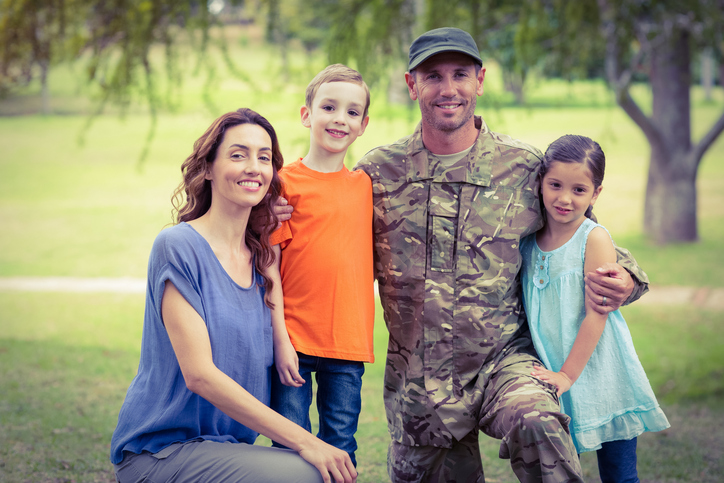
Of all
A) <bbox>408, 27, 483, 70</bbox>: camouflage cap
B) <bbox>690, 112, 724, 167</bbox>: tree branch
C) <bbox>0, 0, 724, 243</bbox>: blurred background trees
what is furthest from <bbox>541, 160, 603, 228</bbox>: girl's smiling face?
<bbox>690, 112, 724, 167</bbox>: tree branch

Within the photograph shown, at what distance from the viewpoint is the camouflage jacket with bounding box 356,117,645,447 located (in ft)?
9.10

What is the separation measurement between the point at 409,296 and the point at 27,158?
847 inches

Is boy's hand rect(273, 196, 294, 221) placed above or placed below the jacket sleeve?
above

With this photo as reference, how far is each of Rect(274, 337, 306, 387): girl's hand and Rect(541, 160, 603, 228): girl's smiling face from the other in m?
1.17

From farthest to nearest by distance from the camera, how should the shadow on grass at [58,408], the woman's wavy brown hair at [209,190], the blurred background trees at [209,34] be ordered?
the blurred background trees at [209,34] < the shadow on grass at [58,408] < the woman's wavy brown hair at [209,190]

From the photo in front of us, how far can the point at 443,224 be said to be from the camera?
2.84 m

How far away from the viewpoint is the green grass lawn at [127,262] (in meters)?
4.10

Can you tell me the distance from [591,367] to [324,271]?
3.75ft

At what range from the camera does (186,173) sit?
8.05ft

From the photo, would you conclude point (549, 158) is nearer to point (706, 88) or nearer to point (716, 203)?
point (716, 203)

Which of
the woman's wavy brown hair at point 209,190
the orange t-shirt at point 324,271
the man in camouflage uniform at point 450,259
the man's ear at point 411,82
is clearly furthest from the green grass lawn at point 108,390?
the man's ear at point 411,82

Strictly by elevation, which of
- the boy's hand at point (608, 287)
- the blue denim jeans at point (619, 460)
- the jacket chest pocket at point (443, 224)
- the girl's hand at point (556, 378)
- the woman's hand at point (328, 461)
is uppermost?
the jacket chest pocket at point (443, 224)

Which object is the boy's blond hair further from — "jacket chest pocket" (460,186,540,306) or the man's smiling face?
"jacket chest pocket" (460,186,540,306)

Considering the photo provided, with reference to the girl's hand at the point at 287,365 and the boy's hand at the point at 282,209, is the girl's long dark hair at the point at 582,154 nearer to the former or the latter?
the boy's hand at the point at 282,209
